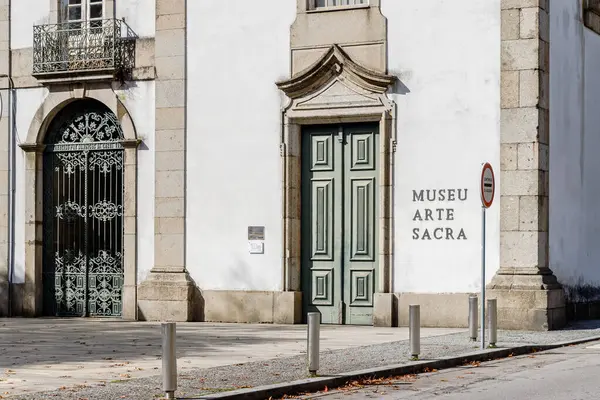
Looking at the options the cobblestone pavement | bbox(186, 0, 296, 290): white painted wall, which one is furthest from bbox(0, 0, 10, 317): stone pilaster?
bbox(186, 0, 296, 290): white painted wall

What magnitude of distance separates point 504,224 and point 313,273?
387 centimetres

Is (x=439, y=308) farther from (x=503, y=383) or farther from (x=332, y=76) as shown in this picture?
(x=503, y=383)

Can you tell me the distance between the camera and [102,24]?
24.8 meters

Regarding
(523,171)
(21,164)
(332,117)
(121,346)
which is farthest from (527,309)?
(21,164)

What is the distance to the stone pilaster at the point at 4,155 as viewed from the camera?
84.0ft

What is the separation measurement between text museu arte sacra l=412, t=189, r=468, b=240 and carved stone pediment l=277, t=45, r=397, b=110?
188cm

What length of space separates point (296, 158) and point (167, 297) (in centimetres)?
365

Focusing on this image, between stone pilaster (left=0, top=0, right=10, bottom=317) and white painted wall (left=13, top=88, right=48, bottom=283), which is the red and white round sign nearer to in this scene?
white painted wall (left=13, top=88, right=48, bottom=283)

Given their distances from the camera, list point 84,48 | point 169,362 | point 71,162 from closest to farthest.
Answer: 1. point 169,362
2. point 84,48
3. point 71,162

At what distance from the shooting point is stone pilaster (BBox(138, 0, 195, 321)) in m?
23.8

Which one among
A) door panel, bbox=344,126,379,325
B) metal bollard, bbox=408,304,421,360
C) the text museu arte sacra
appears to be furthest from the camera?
door panel, bbox=344,126,379,325

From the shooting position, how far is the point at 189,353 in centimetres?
1669

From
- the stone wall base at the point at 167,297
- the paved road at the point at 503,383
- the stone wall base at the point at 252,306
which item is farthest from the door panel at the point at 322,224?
the paved road at the point at 503,383

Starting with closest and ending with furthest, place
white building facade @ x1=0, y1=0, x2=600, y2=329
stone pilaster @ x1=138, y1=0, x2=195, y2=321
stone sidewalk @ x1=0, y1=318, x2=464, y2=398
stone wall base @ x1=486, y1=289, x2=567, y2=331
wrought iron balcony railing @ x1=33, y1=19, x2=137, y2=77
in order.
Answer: stone sidewalk @ x1=0, y1=318, x2=464, y2=398
stone wall base @ x1=486, y1=289, x2=567, y2=331
white building facade @ x1=0, y1=0, x2=600, y2=329
stone pilaster @ x1=138, y1=0, x2=195, y2=321
wrought iron balcony railing @ x1=33, y1=19, x2=137, y2=77
